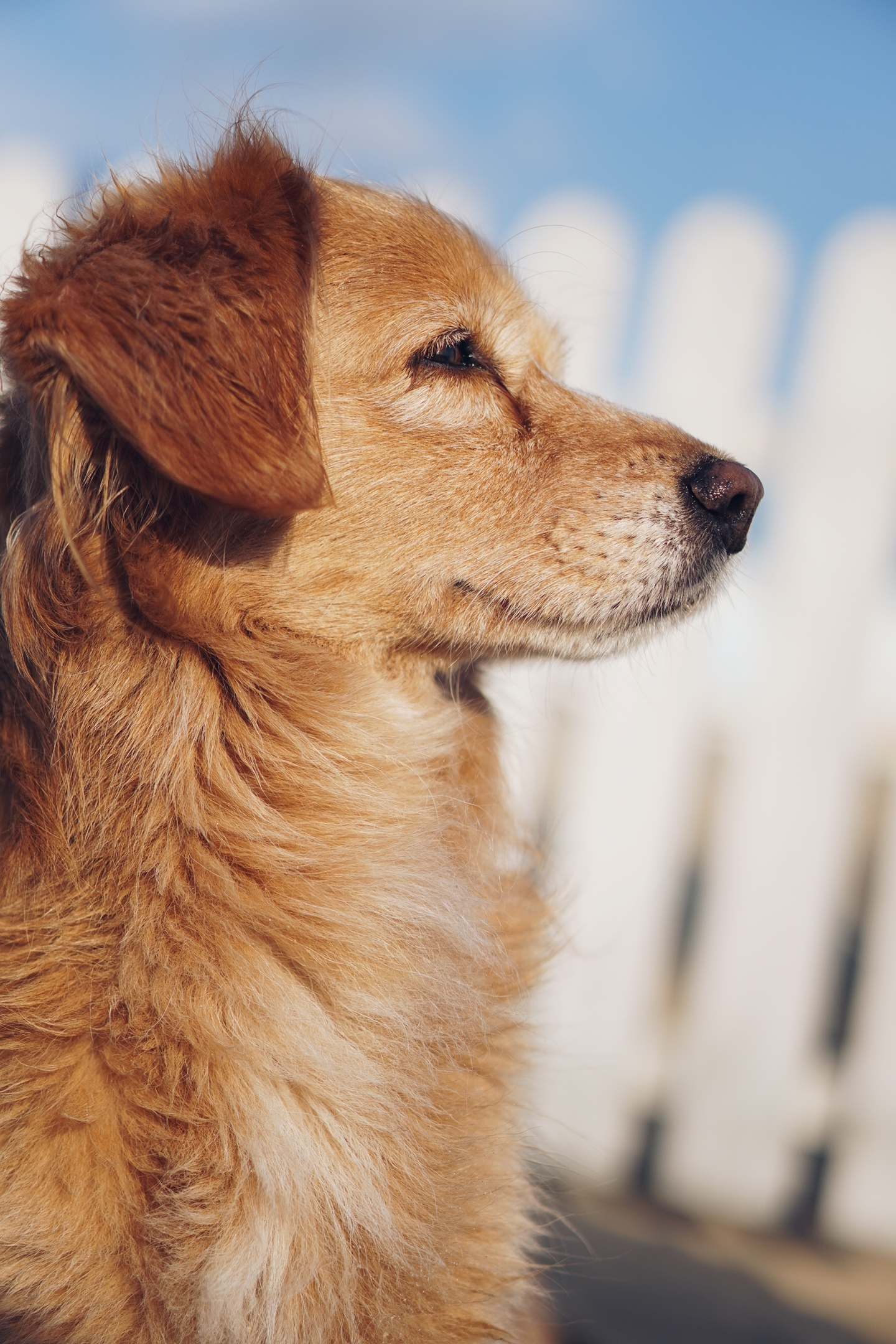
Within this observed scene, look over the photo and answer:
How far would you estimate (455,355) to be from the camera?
183cm

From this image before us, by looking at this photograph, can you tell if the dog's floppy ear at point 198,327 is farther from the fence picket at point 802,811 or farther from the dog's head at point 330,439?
the fence picket at point 802,811

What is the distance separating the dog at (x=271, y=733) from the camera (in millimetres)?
1358

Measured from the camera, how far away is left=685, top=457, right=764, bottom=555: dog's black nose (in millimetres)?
1829

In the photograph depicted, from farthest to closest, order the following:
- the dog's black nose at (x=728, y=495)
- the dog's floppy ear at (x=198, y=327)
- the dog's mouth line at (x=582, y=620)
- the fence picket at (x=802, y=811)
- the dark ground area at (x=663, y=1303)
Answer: the fence picket at (x=802, y=811) → the dark ground area at (x=663, y=1303) → the dog's black nose at (x=728, y=495) → the dog's mouth line at (x=582, y=620) → the dog's floppy ear at (x=198, y=327)

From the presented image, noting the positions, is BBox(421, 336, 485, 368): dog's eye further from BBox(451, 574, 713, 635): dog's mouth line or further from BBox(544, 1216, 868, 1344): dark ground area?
BBox(544, 1216, 868, 1344): dark ground area

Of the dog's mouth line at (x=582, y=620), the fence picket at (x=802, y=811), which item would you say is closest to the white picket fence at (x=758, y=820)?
the fence picket at (x=802, y=811)

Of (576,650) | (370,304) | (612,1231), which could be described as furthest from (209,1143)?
(612,1231)

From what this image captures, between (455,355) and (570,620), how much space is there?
0.49m

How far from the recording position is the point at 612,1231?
3.24 metres

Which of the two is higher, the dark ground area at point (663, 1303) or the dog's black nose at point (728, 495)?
the dog's black nose at point (728, 495)

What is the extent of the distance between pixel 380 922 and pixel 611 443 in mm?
880

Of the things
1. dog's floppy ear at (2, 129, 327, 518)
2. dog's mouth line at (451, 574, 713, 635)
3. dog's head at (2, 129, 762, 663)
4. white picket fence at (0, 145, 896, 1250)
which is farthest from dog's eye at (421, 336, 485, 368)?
white picket fence at (0, 145, 896, 1250)

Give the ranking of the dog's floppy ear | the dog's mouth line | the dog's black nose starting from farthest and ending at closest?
1. the dog's black nose
2. the dog's mouth line
3. the dog's floppy ear

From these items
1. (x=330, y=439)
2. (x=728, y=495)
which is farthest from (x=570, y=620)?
(x=330, y=439)
